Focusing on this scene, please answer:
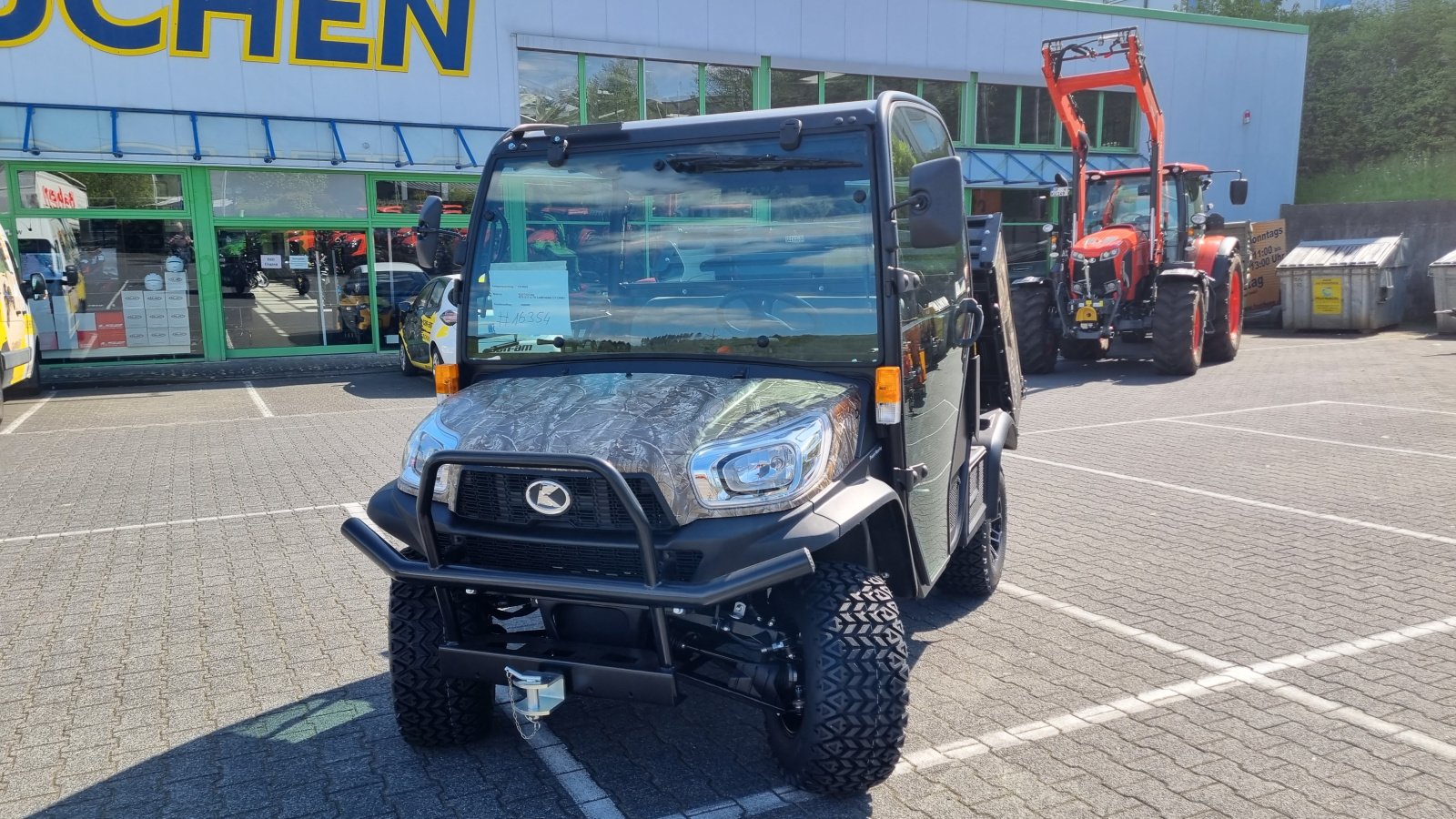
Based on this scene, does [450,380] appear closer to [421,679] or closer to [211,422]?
[421,679]

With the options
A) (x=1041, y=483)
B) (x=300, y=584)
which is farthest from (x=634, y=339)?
(x=1041, y=483)

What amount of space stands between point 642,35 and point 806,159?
1667 centimetres

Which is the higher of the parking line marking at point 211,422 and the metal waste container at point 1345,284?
the metal waste container at point 1345,284

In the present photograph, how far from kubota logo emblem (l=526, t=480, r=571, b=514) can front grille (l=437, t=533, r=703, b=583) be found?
0.35 ft

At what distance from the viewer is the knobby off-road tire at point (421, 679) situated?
367 cm

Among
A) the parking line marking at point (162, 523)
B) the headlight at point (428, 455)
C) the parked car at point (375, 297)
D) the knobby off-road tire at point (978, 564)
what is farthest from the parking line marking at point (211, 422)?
the headlight at point (428, 455)

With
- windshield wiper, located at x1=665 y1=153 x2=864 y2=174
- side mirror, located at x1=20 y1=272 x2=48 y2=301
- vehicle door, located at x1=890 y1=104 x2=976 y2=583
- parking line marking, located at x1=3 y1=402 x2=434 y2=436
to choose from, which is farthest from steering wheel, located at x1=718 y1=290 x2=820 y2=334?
side mirror, located at x1=20 y1=272 x2=48 y2=301

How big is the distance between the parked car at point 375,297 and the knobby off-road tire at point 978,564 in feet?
47.5

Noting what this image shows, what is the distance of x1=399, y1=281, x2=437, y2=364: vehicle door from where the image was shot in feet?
48.4

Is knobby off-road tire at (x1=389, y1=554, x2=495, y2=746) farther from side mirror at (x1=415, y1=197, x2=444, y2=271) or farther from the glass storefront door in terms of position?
the glass storefront door

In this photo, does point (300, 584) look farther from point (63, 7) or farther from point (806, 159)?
point (63, 7)

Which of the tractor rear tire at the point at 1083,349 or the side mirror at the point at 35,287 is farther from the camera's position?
the tractor rear tire at the point at 1083,349

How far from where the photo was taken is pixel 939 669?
4512mm

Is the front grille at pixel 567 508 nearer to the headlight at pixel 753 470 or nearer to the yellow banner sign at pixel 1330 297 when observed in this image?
the headlight at pixel 753 470
